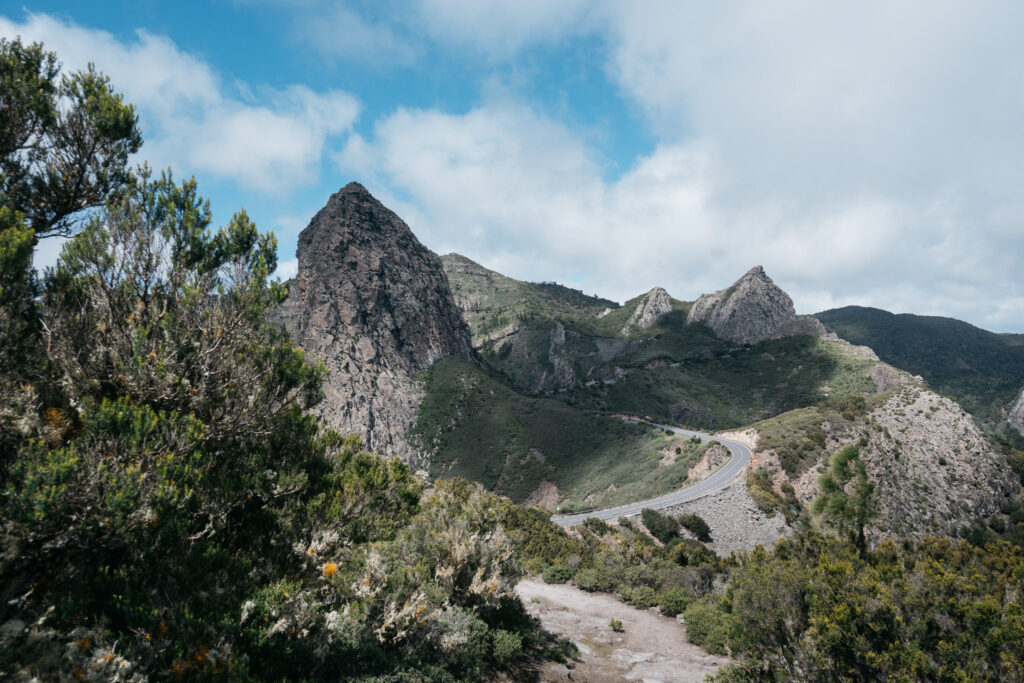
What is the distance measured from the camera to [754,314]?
173500 mm

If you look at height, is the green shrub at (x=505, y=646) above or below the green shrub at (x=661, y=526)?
above

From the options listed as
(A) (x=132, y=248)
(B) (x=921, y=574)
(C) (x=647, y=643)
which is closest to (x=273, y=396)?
(A) (x=132, y=248)

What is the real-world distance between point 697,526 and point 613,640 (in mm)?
27732

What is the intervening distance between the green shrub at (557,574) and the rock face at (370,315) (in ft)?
252

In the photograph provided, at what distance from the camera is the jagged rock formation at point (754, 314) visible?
166125mm

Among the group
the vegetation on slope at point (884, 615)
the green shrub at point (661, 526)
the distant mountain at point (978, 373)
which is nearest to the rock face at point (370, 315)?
the green shrub at point (661, 526)

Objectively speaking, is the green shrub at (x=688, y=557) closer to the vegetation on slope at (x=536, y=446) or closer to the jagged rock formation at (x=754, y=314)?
the vegetation on slope at (x=536, y=446)

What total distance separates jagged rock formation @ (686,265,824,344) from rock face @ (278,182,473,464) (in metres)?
109

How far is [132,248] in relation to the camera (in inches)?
317

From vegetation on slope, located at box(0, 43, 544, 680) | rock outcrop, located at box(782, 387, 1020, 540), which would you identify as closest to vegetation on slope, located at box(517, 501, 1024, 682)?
vegetation on slope, located at box(0, 43, 544, 680)

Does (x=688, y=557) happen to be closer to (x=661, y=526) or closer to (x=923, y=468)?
(x=661, y=526)

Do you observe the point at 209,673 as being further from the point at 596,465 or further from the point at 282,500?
the point at 596,465

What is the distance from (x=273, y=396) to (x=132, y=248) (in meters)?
3.78

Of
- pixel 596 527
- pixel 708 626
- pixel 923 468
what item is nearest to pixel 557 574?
pixel 708 626
